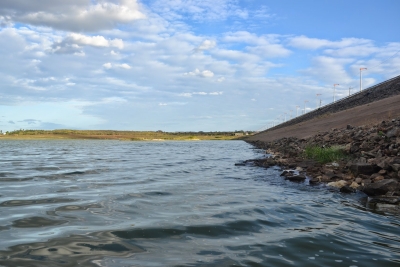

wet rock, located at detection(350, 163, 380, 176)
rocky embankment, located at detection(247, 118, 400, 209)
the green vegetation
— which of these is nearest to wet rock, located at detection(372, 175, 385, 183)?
rocky embankment, located at detection(247, 118, 400, 209)

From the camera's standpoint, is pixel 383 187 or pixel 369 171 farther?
pixel 369 171

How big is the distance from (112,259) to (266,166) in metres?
11.7

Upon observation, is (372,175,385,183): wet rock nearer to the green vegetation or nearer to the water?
the water

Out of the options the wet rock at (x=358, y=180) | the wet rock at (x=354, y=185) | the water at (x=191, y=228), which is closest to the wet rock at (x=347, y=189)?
the wet rock at (x=354, y=185)

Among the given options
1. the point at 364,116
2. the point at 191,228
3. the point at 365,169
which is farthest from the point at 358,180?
the point at 364,116

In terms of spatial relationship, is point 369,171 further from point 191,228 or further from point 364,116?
point 364,116

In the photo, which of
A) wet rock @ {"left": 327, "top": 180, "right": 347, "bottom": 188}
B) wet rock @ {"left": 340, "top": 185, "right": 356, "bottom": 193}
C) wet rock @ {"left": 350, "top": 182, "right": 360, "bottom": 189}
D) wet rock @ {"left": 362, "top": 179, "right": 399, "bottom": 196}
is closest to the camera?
wet rock @ {"left": 362, "top": 179, "right": 399, "bottom": 196}

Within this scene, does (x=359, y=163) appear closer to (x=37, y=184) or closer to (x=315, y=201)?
(x=315, y=201)

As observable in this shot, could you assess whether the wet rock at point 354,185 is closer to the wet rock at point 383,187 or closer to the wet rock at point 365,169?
the wet rock at point 365,169

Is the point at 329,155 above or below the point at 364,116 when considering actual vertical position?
below

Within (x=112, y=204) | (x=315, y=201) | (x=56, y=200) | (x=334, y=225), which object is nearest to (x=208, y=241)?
(x=334, y=225)

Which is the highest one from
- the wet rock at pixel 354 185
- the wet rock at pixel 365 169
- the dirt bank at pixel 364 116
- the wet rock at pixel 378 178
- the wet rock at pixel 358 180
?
the dirt bank at pixel 364 116

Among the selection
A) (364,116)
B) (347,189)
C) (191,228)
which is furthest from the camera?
(364,116)

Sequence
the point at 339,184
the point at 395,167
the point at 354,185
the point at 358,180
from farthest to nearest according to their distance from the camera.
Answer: the point at 339,184 → the point at 358,180 → the point at 354,185 → the point at 395,167
